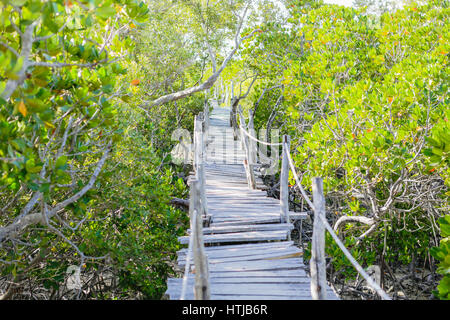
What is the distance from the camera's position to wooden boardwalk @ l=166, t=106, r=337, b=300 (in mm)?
3197

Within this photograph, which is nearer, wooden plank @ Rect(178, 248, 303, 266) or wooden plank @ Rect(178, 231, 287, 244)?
wooden plank @ Rect(178, 248, 303, 266)

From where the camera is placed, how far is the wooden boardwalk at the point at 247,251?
3.20 m

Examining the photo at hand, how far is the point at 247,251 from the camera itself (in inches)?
159

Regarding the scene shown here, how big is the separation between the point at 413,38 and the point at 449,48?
45.5 inches

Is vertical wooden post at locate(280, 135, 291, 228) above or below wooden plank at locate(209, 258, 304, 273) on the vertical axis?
above

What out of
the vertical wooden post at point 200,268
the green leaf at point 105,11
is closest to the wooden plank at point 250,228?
the vertical wooden post at point 200,268

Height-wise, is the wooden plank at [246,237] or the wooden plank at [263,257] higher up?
the wooden plank at [246,237]

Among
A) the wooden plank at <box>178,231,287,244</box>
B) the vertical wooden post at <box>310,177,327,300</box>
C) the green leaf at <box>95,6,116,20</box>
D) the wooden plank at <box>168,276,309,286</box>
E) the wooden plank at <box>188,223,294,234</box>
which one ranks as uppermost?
the green leaf at <box>95,6,116,20</box>

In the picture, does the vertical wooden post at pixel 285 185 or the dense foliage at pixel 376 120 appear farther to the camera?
the vertical wooden post at pixel 285 185

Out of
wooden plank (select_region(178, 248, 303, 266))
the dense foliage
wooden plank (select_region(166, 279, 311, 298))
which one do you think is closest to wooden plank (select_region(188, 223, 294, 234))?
wooden plank (select_region(178, 248, 303, 266))

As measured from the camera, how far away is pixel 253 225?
4.64 meters

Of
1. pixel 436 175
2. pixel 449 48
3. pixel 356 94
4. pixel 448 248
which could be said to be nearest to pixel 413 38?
pixel 449 48

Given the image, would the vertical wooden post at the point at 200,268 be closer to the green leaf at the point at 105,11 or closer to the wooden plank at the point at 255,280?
the wooden plank at the point at 255,280

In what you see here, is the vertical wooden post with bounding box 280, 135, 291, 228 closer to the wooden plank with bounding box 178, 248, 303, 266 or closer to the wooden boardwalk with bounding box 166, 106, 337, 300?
the wooden boardwalk with bounding box 166, 106, 337, 300
